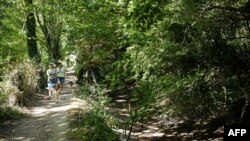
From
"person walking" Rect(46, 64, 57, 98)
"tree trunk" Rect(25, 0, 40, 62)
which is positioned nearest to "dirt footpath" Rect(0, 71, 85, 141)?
"person walking" Rect(46, 64, 57, 98)

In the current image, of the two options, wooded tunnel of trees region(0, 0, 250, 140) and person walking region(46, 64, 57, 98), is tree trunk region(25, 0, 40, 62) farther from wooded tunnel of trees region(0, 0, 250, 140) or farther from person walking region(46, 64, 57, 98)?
wooded tunnel of trees region(0, 0, 250, 140)

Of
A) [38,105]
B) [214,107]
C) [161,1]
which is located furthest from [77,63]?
[161,1]

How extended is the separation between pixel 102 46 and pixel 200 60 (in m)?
9.78

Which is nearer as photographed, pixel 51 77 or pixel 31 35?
pixel 51 77

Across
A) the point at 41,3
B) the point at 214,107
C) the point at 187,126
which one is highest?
the point at 41,3

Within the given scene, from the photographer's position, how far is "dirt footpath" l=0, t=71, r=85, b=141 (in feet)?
36.1

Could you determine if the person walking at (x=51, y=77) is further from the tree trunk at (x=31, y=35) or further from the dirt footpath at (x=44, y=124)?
the tree trunk at (x=31, y=35)

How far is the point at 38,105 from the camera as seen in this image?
16.9 m

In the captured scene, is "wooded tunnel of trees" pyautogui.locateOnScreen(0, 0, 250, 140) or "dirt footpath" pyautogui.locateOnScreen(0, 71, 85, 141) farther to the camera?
"dirt footpath" pyautogui.locateOnScreen(0, 71, 85, 141)

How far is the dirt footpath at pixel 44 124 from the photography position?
11000 mm

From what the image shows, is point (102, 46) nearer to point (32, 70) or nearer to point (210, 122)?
point (32, 70)

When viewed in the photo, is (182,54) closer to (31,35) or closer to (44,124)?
(44,124)

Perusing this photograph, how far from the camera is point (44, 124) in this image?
41.5 feet

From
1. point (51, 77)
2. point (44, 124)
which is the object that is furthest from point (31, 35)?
point (44, 124)
